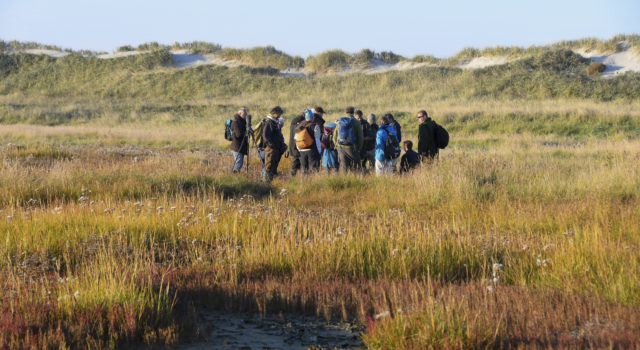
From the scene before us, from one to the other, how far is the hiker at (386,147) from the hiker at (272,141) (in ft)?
7.49

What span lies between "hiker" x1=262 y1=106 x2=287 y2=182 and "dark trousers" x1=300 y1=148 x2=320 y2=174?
0.54 metres

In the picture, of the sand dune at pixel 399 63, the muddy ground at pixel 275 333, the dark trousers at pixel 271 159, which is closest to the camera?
the muddy ground at pixel 275 333

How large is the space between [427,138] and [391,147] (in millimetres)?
873

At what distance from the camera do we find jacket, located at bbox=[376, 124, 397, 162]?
13008 mm

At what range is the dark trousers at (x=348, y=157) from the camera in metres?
A: 13.5

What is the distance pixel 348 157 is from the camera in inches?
534

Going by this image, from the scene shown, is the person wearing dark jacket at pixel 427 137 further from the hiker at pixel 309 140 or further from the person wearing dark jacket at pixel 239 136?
the person wearing dark jacket at pixel 239 136

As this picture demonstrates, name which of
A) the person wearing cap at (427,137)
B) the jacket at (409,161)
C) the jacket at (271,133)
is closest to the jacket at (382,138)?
the jacket at (409,161)

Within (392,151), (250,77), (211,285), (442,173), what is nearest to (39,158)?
(392,151)

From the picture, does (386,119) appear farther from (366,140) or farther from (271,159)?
(271,159)

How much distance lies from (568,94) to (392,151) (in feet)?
90.2

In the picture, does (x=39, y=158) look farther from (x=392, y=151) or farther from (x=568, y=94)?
(x=568, y=94)

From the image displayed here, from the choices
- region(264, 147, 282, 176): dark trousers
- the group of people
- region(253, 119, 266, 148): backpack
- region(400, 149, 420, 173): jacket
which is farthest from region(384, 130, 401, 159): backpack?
region(253, 119, 266, 148): backpack

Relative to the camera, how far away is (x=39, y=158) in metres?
16.3
